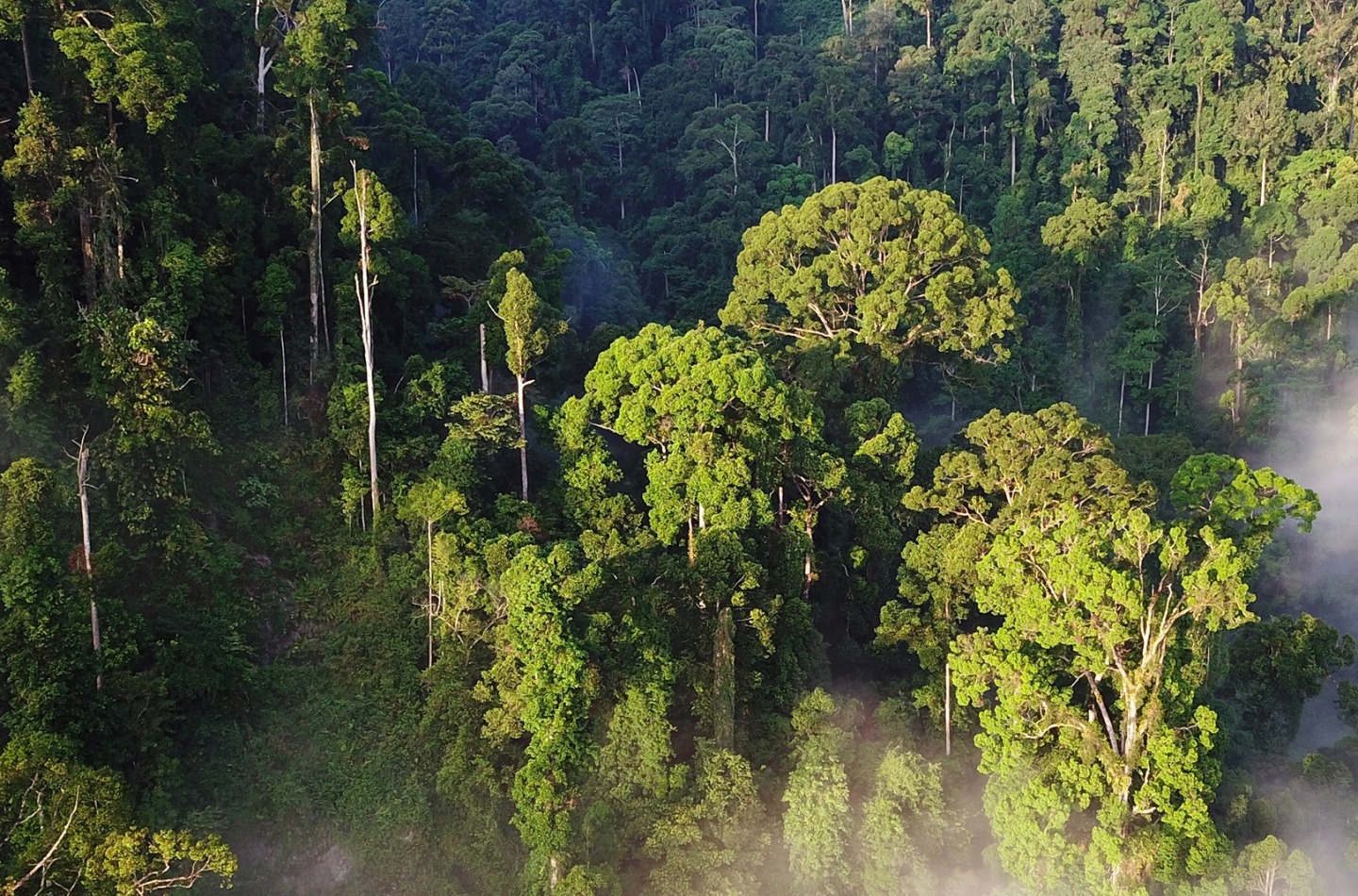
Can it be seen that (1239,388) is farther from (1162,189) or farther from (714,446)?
(714,446)

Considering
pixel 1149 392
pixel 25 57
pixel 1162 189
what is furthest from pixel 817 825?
pixel 1162 189

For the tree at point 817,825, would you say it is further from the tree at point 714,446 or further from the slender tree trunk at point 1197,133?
the slender tree trunk at point 1197,133

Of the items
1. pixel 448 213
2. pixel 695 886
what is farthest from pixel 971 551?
pixel 448 213

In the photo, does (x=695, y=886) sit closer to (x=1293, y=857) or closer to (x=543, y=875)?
(x=543, y=875)

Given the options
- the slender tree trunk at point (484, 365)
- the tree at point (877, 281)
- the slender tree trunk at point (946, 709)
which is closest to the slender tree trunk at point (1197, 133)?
the tree at point (877, 281)

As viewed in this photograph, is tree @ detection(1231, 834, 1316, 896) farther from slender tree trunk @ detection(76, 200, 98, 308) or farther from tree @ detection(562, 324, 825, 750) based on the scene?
slender tree trunk @ detection(76, 200, 98, 308)

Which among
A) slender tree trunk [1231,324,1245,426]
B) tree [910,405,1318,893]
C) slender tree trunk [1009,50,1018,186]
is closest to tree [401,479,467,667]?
tree [910,405,1318,893]

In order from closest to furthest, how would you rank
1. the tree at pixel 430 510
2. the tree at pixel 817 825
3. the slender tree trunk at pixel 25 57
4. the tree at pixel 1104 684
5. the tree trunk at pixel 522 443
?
the tree at pixel 1104 684, the tree at pixel 817 825, the tree at pixel 430 510, the slender tree trunk at pixel 25 57, the tree trunk at pixel 522 443

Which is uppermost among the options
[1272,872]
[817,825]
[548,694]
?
[548,694]
